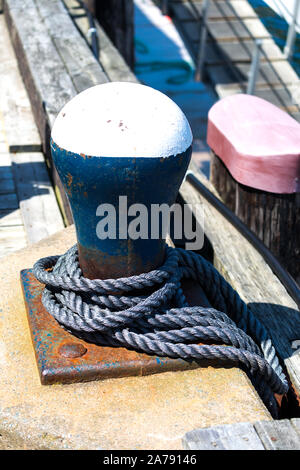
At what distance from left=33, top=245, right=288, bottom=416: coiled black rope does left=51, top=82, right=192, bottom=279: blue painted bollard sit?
4.7 inches

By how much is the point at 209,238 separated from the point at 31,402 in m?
1.18

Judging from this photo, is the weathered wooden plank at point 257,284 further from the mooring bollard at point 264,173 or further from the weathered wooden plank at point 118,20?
the weathered wooden plank at point 118,20

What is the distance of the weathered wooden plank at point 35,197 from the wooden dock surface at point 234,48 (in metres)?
3.28

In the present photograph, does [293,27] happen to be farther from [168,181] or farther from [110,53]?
[168,181]

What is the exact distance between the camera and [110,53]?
4453 millimetres

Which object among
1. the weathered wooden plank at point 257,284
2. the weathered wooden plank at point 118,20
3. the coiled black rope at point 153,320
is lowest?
the weathered wooden plank at point 118,20

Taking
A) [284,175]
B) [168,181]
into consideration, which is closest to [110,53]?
[284,175]

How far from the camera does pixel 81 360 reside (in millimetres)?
1562

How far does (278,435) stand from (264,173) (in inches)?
62.0

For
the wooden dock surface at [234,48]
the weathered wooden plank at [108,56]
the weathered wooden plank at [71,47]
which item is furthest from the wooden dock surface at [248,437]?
the wooden dock surface at [234,48]

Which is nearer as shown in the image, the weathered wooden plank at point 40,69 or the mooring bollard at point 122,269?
the mooring bollard at point 122,269

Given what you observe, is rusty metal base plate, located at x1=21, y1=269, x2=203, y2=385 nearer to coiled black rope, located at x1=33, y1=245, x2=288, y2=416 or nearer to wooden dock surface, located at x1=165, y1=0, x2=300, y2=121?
coiled black rope, located at x1=33, y1=245, x2=288, y2=416

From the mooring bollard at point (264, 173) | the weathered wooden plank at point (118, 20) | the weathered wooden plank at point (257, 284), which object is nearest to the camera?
Answer: the weathered wooden plank at point (257, 284)

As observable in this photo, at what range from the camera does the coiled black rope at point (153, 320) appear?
1.59 meters
